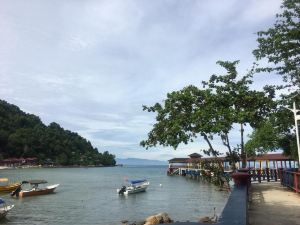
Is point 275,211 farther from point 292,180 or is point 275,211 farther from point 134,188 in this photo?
point 134,188

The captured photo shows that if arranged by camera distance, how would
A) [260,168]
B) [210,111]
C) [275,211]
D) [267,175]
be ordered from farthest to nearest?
[260,168] < [267,175] < [210,111] < [275,211]

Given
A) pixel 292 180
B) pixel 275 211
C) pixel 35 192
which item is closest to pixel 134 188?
pixel 35 192

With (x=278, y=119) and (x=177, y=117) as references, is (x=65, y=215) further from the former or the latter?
(x=278, y=119)

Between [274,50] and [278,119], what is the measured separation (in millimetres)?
3995

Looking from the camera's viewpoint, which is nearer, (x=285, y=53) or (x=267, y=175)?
(x=285, y=53)

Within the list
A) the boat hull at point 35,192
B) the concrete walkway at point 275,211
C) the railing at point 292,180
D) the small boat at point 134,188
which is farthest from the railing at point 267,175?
the boat hull at point 35,192

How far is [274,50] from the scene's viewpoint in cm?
2062

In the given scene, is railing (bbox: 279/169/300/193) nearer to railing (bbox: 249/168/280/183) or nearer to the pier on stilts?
the pier on stilts

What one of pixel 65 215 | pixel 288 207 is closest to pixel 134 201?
pixel 65 215

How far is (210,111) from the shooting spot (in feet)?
64.6

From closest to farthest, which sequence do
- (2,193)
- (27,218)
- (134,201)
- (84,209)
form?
(27,218) → (84,209) → (134,201) → (2,193)

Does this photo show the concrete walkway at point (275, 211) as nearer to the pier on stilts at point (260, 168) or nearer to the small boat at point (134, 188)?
the pier on stilts at point (260, 168)

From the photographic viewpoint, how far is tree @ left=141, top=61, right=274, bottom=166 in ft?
63.6

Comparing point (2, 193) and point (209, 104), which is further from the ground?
point (209, 104)
